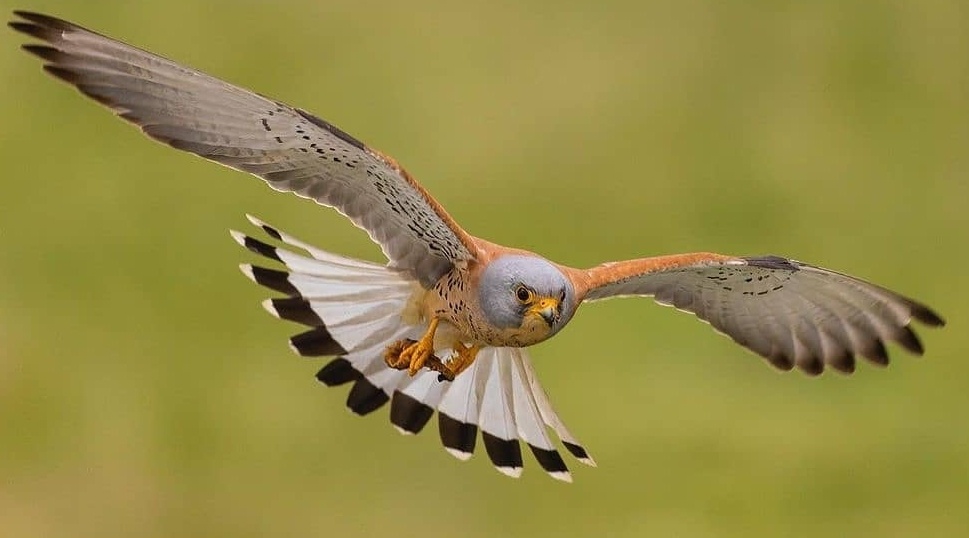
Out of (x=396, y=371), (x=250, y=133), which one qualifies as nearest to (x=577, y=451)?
(x=396, y=371)

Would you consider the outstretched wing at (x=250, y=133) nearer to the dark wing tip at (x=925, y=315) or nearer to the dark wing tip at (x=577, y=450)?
the dark wing tip at (x=577, y=450)

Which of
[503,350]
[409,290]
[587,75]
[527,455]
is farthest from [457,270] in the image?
[587,75]

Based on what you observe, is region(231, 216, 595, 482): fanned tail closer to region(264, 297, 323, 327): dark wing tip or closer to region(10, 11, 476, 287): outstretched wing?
region(264, 297, 323, 327): dark wing tip

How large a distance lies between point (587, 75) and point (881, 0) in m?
1.78

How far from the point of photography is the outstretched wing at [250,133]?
3.09 metres

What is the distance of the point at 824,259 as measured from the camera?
7227 millimetres

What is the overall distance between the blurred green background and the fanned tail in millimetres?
2054

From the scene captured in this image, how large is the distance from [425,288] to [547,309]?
62 centimetres

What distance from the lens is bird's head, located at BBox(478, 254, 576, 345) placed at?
3.21 metres

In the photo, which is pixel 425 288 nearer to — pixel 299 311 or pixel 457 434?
pixel 299 311

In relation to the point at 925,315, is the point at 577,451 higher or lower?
lower

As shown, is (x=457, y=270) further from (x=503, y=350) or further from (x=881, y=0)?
(x=881, y=0)

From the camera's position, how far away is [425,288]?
147 inches

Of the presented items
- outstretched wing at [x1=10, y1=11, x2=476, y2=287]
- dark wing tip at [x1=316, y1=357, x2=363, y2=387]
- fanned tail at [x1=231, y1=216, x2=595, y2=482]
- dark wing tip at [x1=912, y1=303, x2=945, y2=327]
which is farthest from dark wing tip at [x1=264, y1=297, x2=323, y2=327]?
dark wing tip at [x1=912, y1=303, x2=945, y2=327]
